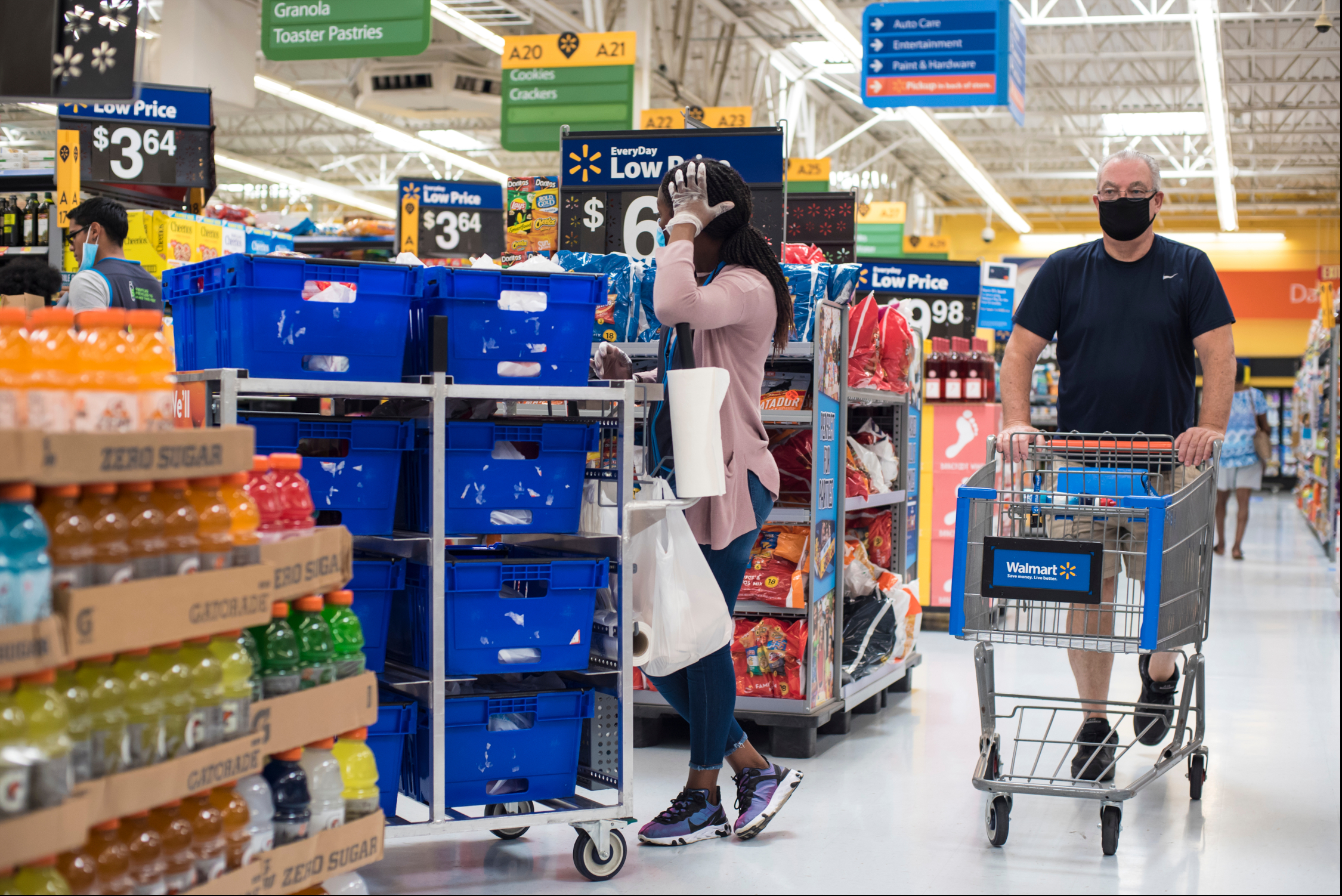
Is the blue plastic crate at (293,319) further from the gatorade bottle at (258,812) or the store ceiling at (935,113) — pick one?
the store ceiling at (935,113)

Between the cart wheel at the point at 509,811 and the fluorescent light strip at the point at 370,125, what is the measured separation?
10.3 meters

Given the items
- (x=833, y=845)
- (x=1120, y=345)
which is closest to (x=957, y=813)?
(x=833, y=845)

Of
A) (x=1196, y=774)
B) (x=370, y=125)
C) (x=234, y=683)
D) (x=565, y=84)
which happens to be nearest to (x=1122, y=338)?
(x=1196, y=774)

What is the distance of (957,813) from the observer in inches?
150

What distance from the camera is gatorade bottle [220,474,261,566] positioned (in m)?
2.15

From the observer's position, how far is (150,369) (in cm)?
210

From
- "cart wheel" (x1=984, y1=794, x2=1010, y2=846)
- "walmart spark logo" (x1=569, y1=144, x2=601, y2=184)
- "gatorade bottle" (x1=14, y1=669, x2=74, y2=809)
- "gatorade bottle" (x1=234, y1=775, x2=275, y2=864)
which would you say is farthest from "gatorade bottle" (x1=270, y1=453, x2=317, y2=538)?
"walmart spark logo" (x1=569, y1=144, x2=601, y2=184)

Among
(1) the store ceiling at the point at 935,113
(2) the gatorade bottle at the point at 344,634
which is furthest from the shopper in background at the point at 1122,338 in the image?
(1) the store ceiling at the point at 935,113

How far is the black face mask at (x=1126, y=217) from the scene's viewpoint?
12.5 feet

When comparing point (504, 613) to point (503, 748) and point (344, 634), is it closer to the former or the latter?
point (503, 748)

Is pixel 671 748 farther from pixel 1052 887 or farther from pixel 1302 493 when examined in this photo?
pixel 1302 493

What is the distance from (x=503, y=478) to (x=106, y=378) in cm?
130

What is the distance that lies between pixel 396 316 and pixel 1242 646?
18.3ft

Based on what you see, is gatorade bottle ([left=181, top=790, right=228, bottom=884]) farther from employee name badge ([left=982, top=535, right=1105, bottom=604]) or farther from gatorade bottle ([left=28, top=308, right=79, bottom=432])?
employee name badge ([left=982, top=535, right=1105, bottom=604])
